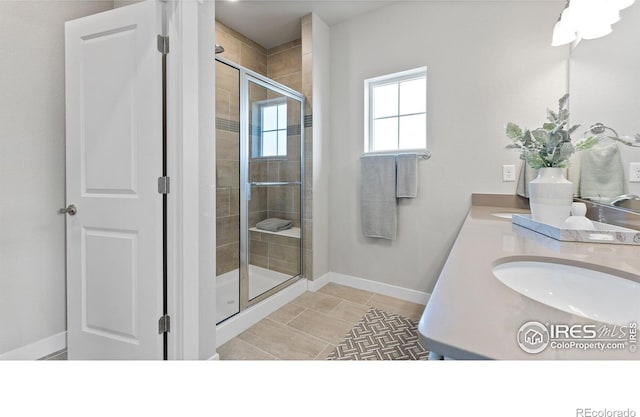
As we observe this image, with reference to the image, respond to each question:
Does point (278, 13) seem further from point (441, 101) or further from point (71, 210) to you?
point (71, 210)

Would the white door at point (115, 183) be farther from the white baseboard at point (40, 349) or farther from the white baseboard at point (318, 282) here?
the white baseboard at point (318, 282)

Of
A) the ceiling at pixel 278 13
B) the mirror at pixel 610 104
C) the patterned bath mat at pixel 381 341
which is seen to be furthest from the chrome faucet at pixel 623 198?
the ceiling at pixel 278 13

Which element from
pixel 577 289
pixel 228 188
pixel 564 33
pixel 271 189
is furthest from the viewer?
pixel 271 189

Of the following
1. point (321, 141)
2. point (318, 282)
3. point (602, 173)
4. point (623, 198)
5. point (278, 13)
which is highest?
point (278, 13)

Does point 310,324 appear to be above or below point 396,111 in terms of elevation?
below

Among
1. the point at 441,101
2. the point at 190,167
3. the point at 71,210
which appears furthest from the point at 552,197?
the point at 71,210

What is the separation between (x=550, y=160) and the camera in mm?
1079

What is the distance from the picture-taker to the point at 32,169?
4.71ft

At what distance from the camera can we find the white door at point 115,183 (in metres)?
1.22

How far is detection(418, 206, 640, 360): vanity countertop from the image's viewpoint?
32cm

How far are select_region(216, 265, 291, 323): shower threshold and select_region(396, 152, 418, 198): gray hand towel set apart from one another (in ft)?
4.34

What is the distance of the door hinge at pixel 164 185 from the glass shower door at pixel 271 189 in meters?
0.77

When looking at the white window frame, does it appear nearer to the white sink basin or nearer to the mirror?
the white sink basin

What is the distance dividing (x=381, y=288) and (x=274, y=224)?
1131mm
